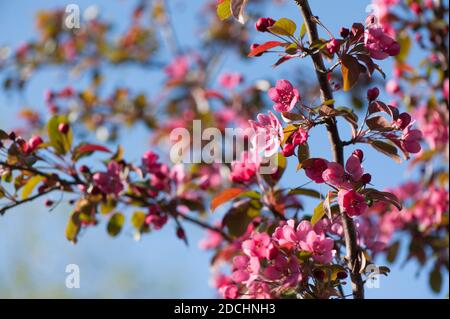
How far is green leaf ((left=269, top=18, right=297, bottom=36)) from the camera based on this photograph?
150 cm

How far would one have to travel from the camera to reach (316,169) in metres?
1.43

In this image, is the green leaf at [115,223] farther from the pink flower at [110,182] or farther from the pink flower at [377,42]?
the pink flower at [377,42]

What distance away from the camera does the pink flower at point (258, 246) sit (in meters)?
1.48

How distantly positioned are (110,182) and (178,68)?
271cm

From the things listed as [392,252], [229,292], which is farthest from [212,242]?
[229,292]

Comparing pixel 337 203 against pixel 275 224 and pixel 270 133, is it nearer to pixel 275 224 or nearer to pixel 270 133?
pixel 270 133

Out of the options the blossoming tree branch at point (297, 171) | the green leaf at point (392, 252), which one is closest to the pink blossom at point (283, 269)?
the blossoming tree branch at point (297, 171)

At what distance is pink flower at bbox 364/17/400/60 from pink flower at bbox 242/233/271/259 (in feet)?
1.56

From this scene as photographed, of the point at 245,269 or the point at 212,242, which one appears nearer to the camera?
the point at 245,269

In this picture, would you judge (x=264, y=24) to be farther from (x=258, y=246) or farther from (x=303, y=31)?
(x=258, y=246)

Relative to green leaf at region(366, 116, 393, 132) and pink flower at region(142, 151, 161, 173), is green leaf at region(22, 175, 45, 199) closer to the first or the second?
pink flower at region(142, 151, 161, 173)

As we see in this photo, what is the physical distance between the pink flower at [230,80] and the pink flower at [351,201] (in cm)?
224
